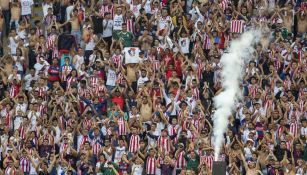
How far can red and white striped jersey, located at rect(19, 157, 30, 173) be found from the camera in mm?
42219

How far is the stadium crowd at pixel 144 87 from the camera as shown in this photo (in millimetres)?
41750

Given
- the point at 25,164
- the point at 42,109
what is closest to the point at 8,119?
the point at 42,109

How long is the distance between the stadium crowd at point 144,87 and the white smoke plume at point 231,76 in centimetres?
23

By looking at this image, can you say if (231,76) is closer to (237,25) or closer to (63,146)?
(237,25)

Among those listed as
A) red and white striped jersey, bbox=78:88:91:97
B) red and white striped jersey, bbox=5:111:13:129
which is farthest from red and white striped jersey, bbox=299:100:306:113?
red and white striped jersey, bbox=5:111:13:129

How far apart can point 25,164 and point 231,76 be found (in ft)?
22.8

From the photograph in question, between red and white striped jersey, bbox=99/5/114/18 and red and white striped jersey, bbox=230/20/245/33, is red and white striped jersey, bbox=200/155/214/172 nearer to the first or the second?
red and white striped jersey, bbox=230/20/245/33

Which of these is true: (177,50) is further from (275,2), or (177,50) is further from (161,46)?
(275,2)

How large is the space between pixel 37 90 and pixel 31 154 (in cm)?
308

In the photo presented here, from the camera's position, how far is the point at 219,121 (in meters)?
41.2

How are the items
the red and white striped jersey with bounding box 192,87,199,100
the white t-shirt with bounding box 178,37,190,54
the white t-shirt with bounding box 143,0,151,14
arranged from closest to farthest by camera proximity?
the red and white striped jersey with bounding box 192,87,199,100 < the white t-shirt with bounding box 178,37,190,54 < the white t-shirt with bounding box 143,0,151,14

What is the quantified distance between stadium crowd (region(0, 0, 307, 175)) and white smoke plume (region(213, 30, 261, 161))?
23 cm

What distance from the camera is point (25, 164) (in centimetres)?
4228

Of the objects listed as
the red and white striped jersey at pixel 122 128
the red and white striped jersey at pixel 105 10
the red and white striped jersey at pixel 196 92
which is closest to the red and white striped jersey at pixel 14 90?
the red and white striped jersey at pixel 122 128
